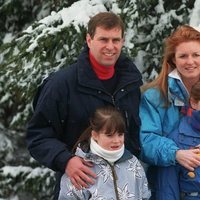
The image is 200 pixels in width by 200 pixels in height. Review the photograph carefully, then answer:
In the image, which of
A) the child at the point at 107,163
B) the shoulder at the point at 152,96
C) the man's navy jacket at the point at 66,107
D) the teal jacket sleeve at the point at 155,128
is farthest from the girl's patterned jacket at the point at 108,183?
the shoulder at the point at 152,96

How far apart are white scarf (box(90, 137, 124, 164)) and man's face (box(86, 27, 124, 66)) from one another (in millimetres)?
451

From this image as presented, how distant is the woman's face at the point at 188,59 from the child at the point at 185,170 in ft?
0.29

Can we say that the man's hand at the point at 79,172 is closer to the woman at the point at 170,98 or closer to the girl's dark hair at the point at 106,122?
the girl's dark hair at the point at 106,122

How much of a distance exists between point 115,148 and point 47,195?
8.46 feet

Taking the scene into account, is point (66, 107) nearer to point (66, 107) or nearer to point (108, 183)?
point (66, 107)

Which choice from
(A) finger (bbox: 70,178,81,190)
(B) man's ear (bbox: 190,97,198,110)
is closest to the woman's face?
(B) man's ear (bbox: 190,97,198,110)

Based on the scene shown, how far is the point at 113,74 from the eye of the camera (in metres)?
2.82

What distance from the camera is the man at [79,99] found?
2619 millimetres

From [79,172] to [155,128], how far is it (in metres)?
0.60

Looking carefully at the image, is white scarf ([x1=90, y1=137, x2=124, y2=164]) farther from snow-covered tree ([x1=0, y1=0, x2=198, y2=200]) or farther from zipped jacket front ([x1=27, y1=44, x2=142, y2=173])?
snow-covered tree ([x1=0, y1=0, x2=198, y2=200])

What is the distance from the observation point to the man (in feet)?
8.59

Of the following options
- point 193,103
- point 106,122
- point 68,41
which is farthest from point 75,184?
point 68,41

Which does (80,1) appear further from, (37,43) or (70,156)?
(70,156)

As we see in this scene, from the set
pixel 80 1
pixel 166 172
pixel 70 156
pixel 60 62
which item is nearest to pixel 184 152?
pixel 166 172
